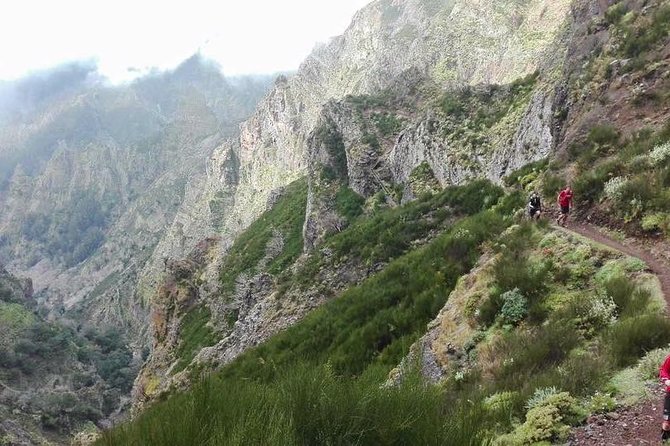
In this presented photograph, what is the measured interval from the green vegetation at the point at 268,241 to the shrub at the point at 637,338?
35330mm

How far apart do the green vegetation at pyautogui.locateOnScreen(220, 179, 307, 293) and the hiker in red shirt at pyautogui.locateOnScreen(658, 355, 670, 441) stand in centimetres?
3634

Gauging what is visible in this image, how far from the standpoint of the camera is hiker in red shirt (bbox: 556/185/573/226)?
1272 centimetres

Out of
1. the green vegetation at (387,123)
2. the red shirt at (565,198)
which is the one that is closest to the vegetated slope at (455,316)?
the red shirt at (565,198)

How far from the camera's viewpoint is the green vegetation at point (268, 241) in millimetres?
43513

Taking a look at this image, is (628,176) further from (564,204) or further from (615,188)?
(564,204)

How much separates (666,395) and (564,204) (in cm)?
819

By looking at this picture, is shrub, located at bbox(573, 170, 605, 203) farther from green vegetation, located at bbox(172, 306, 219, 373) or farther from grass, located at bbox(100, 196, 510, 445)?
green vegetation, located at bbox(172, 306, 219, 373)

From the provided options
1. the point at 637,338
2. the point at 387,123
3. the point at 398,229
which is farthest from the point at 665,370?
the point at 387,123

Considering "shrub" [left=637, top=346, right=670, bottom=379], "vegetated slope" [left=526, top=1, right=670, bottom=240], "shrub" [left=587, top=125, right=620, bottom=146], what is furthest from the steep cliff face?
"shrub" [left=637, top=346, right=670, bottom=379]

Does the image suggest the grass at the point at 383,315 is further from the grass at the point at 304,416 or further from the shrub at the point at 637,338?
the grass at the point at 304,416

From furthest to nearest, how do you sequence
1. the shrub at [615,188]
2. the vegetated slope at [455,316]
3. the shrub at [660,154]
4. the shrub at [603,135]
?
the shrub at [603,135], the shrub at [615,188], the shrub at [660,154], the vegetated slope at [455,316]

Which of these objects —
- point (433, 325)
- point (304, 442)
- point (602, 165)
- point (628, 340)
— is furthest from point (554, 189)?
point (304, 442)

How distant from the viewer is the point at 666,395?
5.50 meters

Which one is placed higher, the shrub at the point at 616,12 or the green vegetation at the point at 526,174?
the shrub at the point at 616,12
